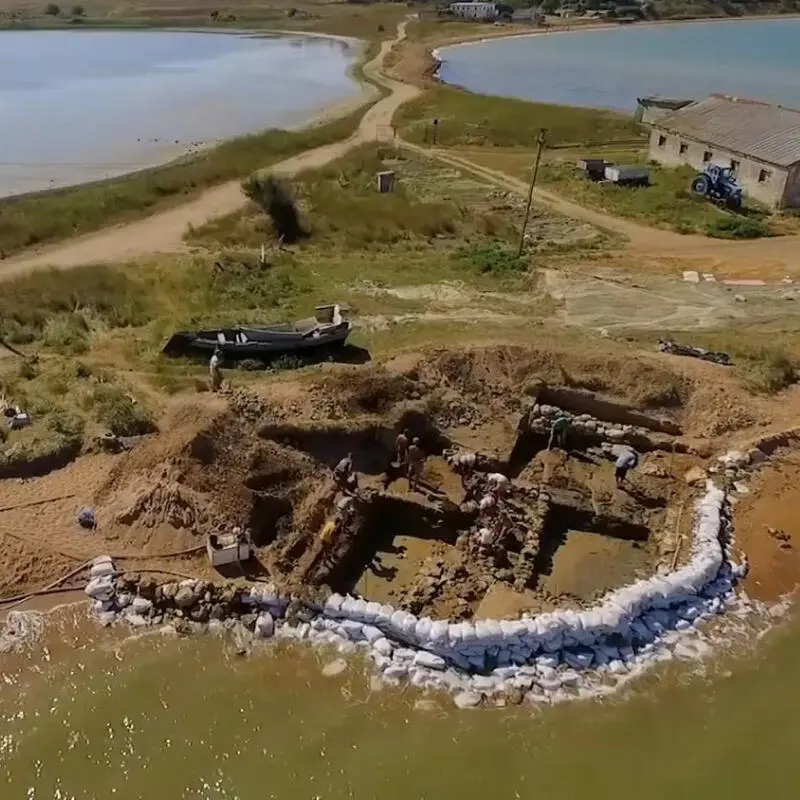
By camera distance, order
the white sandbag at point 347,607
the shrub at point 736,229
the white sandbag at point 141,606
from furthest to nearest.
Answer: the shrub at point 736,229, the white sandbag at point 141,606, the white sandbag at point 347,607

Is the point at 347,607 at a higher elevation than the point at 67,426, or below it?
below

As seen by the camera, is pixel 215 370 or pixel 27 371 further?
pixel 27 371

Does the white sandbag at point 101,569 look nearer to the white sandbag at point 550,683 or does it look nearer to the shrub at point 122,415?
the shrub at point 122,415

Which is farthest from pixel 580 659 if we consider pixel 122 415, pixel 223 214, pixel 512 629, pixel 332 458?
pixel 223 214

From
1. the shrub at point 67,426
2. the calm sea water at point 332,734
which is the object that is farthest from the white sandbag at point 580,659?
the shrub at point 67,426

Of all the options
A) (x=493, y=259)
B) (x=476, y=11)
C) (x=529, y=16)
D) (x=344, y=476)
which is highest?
(x=476, y=11)

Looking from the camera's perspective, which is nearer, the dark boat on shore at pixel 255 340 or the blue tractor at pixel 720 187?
the dark boat on shore at pixel 255 340

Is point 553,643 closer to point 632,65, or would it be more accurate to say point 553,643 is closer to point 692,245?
point 692,245

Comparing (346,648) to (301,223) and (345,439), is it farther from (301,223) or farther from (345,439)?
(301,223)
